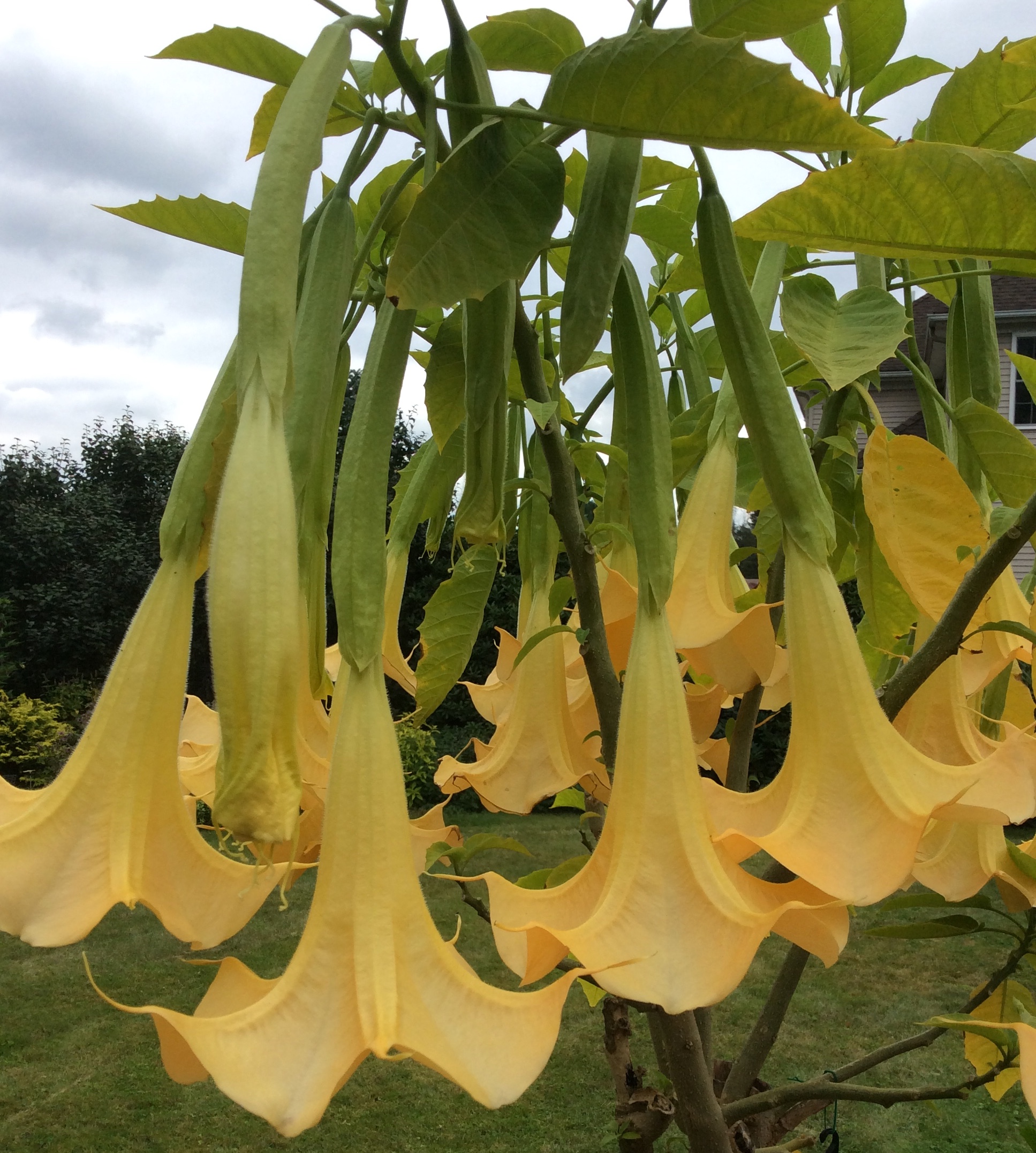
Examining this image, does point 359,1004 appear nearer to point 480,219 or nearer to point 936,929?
point 480,219

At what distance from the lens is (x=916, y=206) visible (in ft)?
1.28

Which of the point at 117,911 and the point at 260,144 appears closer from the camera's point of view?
the point at 260,144

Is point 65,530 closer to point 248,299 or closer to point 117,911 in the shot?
point 117,911

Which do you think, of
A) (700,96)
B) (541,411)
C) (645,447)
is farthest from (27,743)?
(700,96)

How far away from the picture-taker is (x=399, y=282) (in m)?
0.39

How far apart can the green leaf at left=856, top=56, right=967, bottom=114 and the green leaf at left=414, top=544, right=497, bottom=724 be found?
20.1 inches

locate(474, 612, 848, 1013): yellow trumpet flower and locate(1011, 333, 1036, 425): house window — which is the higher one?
locate(1011, 333, 1036, 425): house window

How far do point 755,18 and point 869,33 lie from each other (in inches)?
13.8

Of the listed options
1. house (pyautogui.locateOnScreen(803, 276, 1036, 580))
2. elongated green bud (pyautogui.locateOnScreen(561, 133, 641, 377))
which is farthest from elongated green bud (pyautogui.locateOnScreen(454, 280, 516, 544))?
house (pyautogui.locateOnScreen(803, 276, 1036, 580))

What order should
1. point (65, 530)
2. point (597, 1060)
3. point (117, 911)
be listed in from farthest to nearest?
1. point (65, 530)
2. point (117, 911)
3. point (597, 1060)

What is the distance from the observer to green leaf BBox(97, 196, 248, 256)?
0.64m

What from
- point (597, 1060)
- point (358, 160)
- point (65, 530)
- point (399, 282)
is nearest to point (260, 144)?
point (358, 160)

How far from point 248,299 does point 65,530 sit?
11.5 m

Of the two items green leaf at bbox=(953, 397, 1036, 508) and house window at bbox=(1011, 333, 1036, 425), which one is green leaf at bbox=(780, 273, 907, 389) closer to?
green leaf at bbox=(953, 397, 1036, 508)
